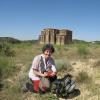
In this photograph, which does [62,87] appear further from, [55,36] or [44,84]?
[55,36]

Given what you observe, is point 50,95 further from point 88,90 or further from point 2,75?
point 2,75

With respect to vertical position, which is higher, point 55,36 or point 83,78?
point 55,36

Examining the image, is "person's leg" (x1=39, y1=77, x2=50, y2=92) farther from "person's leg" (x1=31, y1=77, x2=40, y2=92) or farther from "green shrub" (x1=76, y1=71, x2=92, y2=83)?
"green shrub" (x1=76, y1=71, x2=92, y2=83)

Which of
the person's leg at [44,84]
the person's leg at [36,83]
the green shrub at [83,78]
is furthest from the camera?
the green shrub at [83,78]

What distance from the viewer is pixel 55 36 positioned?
6244 centimetres

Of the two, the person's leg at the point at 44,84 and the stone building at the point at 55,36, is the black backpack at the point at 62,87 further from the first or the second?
the stone building at the point at 55,36

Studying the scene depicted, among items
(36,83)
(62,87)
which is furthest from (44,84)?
(62,87)

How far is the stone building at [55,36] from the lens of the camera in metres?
60.4

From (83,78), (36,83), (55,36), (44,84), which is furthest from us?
(55,36)

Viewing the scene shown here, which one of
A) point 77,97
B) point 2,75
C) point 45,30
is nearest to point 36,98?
point 77,97

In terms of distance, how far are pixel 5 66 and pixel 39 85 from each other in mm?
4255

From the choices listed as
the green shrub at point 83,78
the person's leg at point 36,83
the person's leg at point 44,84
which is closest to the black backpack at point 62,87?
the person's leg at point 44,84

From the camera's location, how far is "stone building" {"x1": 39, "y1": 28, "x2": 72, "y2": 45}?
198ft

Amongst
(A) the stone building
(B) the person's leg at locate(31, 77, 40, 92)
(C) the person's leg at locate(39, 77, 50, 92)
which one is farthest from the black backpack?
(A) the stone building
